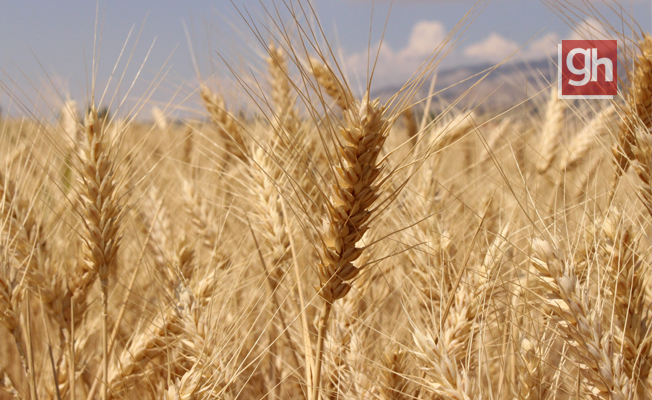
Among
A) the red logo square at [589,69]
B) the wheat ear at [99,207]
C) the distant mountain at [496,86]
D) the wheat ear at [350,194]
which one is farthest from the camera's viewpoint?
the red logo square at [589,69]

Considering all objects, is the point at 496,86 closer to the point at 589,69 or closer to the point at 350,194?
the point at 589,69

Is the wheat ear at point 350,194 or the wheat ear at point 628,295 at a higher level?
the wheat ear at point 350,194

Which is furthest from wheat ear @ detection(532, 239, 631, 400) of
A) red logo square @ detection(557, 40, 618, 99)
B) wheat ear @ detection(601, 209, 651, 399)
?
red logo square @ detection(557, 40, 618, 99)

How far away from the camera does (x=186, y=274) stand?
65.6 inches

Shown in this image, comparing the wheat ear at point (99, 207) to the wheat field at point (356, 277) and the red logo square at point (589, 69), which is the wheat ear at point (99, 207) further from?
the red logo square at point (589, 69)

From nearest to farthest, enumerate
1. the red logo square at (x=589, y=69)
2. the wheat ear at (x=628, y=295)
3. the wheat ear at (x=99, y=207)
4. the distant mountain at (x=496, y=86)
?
the distant mountain at (x=496, y=86)
the wheat ear at (x=628, y=295)
the wheat ear at (x=99, y=207)
the red logo square at (x=589, y=69)

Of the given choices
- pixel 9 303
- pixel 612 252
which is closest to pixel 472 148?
pixel 612 252

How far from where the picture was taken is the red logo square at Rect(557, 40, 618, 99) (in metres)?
1.38

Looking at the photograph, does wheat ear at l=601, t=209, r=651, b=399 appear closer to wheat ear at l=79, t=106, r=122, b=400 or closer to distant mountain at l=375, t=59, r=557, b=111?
distant mountain at l=375, t=59, r=557, b=111

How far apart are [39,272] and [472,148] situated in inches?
154

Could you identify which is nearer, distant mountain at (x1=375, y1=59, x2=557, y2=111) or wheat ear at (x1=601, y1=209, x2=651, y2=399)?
distant mountain at (x1=375, y1=59, x2=557, y2=111)

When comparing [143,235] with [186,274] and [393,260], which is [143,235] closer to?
[186,274]

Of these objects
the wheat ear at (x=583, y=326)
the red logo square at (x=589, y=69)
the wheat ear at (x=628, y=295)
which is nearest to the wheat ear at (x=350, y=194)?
the wheat ear at (x=583, y=326)

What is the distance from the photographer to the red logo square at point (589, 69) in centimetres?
138
